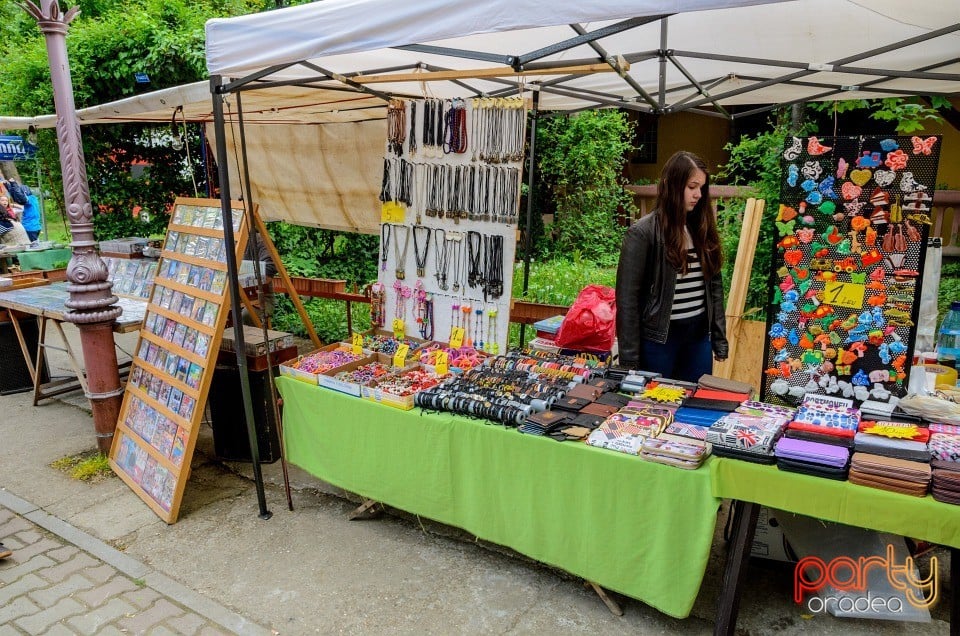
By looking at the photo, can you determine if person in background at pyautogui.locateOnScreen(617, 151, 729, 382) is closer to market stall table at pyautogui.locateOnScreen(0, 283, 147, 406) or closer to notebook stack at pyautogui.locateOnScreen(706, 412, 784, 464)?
notebook stack at pyautogui.locateOnScreen(706, 412, 784, 464)

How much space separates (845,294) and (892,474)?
1650 mm

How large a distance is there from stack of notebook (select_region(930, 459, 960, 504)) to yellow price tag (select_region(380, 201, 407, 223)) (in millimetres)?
2886

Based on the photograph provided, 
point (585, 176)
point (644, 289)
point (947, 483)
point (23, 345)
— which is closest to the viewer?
point (947, 483)

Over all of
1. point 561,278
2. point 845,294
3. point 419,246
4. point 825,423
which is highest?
point 419,246

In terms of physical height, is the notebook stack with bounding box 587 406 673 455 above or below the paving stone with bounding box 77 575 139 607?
above

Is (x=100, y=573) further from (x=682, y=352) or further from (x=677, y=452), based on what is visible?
(x=682, y=352)

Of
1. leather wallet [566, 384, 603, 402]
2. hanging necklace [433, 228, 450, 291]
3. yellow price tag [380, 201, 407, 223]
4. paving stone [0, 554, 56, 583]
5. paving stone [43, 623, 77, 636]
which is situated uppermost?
yellow price tag [380, 201, 407, 223]

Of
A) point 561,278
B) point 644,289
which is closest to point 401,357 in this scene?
point 644,289

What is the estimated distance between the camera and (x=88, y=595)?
307cm

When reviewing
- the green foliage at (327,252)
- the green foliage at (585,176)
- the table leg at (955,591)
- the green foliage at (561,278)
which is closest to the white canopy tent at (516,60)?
the table leg at (955,591)

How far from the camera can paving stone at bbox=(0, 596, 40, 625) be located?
9.52ft

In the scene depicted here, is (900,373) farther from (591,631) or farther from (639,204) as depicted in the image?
(639,204)

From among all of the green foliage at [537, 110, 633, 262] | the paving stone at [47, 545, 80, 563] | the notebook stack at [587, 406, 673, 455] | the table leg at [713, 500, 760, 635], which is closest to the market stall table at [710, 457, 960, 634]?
the table leg at [713, 500, 760, 635]

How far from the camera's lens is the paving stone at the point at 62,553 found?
3385 mm
